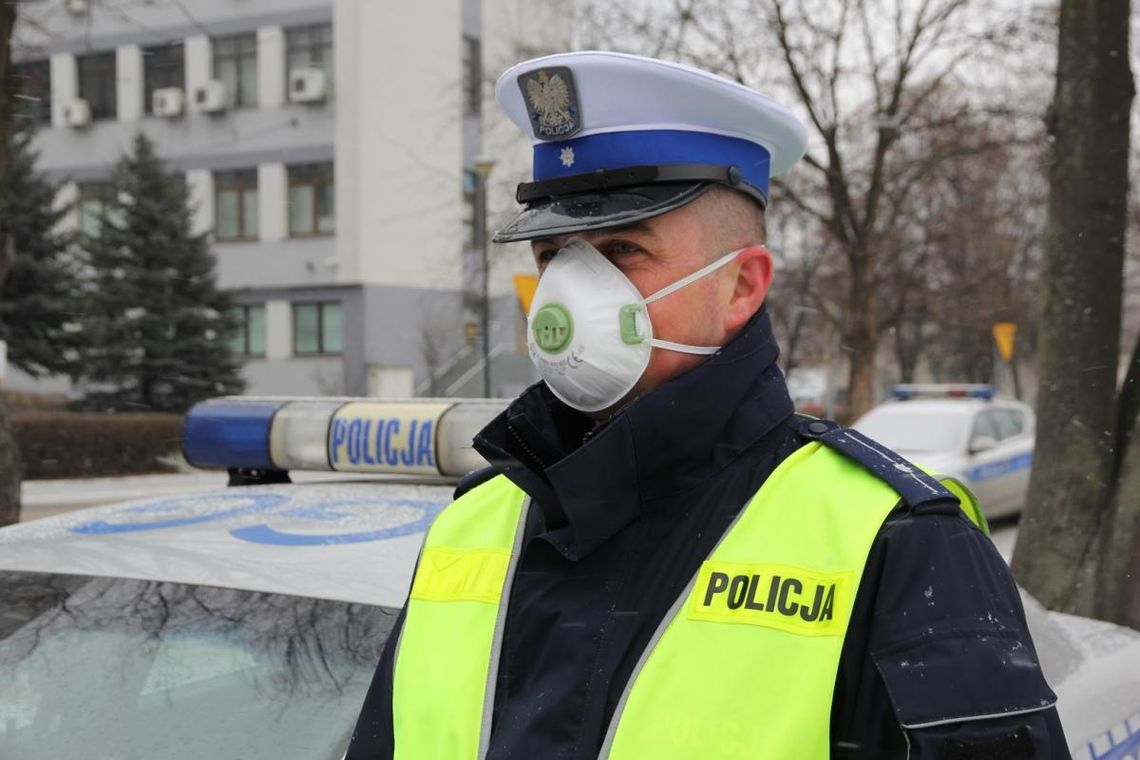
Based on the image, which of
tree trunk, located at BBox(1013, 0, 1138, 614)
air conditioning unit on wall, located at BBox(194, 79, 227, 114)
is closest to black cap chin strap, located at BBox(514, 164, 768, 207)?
tree trunk, located at BBox(1013, 0, 1138, 614)

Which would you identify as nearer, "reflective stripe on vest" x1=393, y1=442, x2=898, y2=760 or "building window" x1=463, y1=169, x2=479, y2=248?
"reflective stripe on vest" x1=393, y1=442, x2=898, y2=760

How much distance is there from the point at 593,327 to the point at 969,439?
39.8 feet

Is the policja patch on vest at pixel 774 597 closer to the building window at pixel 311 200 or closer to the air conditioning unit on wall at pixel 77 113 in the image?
the building window at pixel 311 200

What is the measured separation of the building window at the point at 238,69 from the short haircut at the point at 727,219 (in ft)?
103

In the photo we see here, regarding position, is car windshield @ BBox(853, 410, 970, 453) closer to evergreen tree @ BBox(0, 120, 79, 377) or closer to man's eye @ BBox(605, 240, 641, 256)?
man's eye @ BBox(605, 240, 641, 256)

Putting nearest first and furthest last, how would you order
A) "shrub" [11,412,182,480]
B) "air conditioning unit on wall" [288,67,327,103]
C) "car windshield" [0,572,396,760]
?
"car windshield" [0,572,396,760]
"shrub" [11,412,182,480]
"air conditioning unit on wall" [288,67,327,103]

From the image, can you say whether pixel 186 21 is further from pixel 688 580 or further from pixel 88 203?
pixel 688 580

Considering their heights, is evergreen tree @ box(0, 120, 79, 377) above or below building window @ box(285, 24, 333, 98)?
below

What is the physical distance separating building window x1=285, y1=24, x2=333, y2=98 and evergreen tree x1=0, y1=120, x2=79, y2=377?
23.8ft

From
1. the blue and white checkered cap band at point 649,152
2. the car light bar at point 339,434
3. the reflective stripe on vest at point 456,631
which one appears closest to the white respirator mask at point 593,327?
the blue and white checkered cap band at point 649,152

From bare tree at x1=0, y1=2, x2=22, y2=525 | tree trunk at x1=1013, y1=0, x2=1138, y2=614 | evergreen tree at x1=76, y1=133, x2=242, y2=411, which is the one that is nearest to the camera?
bare tree at x1=0, y1=2, x2=22, y2=525

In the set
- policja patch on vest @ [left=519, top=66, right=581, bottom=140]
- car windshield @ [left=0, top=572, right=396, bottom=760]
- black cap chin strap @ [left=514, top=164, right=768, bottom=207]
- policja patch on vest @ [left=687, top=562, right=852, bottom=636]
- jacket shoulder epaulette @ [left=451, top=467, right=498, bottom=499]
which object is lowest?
car windshield @ [left=0, top=572, right=396, bottom=760]

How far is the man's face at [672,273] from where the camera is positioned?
1612 millimetres

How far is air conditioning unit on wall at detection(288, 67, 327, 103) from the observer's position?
29484mm
